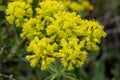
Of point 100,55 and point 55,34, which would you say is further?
point 100,55

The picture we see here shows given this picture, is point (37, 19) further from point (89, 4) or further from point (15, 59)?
point (89, 4)

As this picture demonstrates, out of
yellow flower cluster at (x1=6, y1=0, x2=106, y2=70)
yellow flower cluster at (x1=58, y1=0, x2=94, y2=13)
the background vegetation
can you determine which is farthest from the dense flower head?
yellow flower cluster at (x1=58, y1=0, x2=94, y2=13)

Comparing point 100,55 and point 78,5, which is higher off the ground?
point 78,5

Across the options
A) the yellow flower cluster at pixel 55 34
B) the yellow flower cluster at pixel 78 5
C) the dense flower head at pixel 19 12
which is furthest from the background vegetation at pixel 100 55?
the yellow flower cluster at pixel 55 34

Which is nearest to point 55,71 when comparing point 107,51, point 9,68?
point 9,68

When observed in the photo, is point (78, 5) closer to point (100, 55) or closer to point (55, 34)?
point (100, 55)

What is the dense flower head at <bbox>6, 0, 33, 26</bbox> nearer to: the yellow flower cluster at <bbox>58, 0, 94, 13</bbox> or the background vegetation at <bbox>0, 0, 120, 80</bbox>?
the background vegetation at <bbox>0, 0, 120, 80</bbox>

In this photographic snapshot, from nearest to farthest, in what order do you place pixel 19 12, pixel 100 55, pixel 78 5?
1. pixel 19 12
2. pixel 78 5
3. pixel 100 55

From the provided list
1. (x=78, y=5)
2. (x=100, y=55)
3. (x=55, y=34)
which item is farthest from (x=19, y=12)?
(x=100, y=55)
